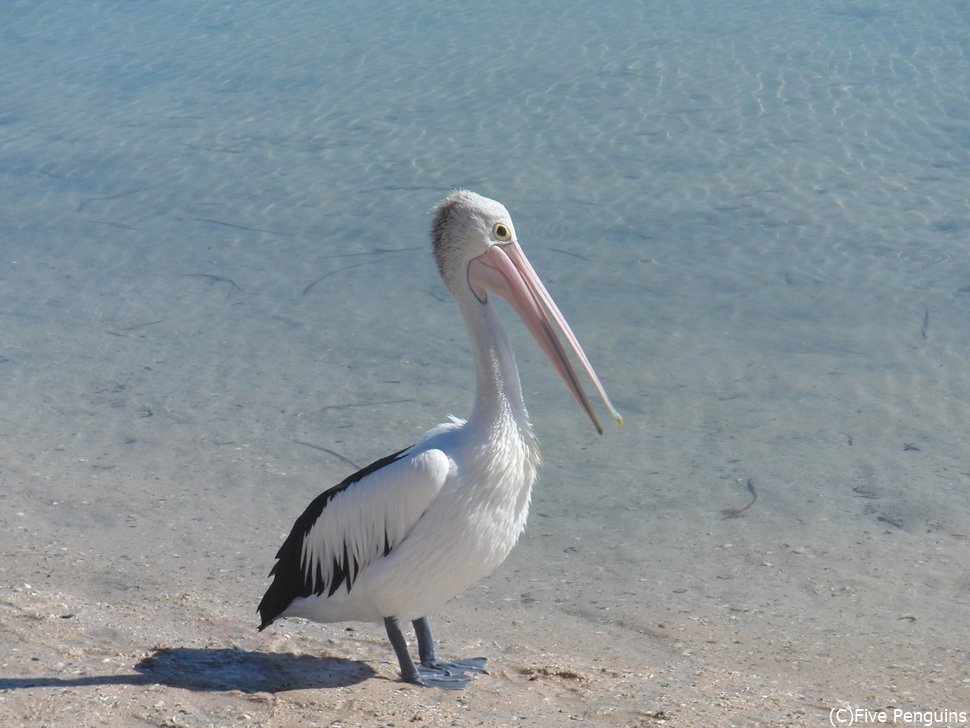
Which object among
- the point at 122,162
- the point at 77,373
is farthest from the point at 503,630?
the point at 122,162

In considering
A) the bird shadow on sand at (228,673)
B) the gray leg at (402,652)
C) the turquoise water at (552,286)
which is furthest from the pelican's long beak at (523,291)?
the turquoise water at (552,286)

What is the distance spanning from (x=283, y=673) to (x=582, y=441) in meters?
2.34

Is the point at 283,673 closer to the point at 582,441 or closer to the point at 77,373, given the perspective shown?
the point at 582,441

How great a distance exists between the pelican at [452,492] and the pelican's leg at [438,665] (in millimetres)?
10

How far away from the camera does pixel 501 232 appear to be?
323 cm

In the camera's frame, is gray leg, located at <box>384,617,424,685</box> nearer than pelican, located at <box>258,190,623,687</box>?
No

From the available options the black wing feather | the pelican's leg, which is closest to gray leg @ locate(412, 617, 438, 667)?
the pelican's leg

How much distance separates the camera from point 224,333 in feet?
21.5

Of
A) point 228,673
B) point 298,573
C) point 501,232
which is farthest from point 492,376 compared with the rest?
point 228,673

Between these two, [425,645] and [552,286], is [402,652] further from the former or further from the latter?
[552,286]

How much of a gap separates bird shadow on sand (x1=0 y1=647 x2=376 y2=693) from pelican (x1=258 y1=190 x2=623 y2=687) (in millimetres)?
158

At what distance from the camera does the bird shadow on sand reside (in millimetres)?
3084

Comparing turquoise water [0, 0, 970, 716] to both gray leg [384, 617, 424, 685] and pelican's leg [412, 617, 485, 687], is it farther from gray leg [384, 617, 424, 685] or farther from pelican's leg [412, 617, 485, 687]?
gray leg [384, 617, 424, 685]

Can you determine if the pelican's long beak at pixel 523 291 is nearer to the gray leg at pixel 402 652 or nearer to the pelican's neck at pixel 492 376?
the pelican's neck at pixel 492 376
